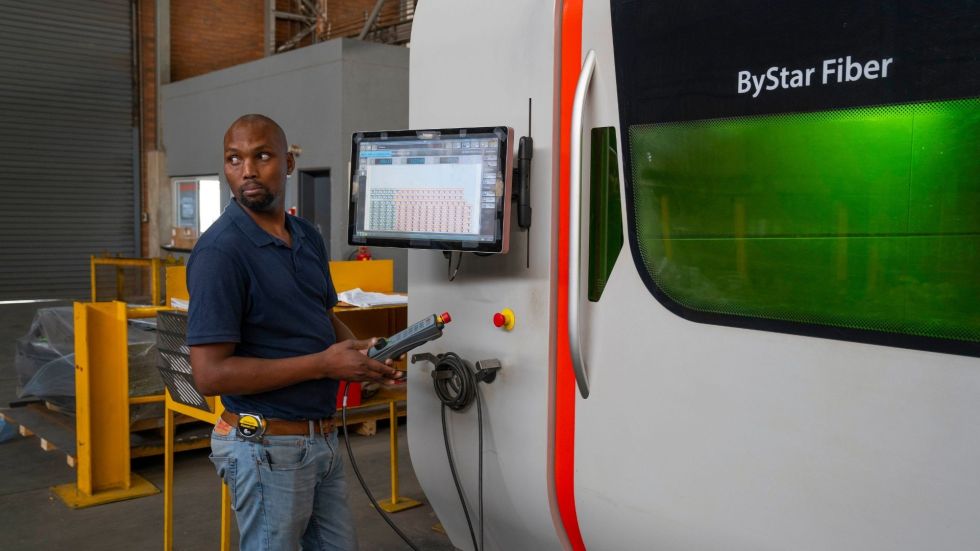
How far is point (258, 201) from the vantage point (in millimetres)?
2227

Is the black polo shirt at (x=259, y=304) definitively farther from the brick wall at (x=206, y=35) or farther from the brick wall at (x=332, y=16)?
the brick wall at (x=332, y=16)

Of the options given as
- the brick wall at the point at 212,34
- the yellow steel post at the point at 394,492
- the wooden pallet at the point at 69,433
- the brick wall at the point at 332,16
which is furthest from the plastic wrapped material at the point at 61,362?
the brick wall at the point at 332,16

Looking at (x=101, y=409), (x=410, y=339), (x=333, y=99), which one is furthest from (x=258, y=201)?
(x=333, y=99)

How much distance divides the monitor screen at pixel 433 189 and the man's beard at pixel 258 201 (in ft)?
0.93

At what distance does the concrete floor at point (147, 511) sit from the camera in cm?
395

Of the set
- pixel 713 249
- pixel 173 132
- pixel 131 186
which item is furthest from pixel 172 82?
pixel 713 249

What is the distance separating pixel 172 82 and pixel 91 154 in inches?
68.6

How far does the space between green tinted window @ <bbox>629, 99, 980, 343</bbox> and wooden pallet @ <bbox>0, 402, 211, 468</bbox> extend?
3.82m

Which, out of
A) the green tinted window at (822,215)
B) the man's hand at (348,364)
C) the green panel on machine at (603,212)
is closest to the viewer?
the green tinted window at (822,215)

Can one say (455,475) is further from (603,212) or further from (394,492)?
(394,492)

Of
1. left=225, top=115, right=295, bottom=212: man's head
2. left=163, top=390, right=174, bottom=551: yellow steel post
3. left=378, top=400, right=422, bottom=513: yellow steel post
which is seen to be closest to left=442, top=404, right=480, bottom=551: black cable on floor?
left=225, top=115, right=295, bottom=212: man's head

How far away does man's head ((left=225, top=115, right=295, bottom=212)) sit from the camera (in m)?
2.21

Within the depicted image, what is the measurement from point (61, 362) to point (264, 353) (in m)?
3.93

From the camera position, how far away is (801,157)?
1.65m
